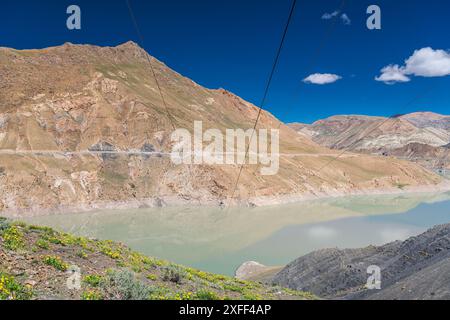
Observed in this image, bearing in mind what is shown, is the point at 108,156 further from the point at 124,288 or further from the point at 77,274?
the point at 124,288

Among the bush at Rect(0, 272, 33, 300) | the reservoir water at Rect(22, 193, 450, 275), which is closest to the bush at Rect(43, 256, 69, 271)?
the bush at Rect(0, 272, 33, 300)

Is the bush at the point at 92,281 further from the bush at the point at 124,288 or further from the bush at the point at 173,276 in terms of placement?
the bush at the point at 173,276

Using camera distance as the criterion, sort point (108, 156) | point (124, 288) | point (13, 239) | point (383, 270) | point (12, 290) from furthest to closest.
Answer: point (108, 156)
point (383, 270)
point (13, 239)
point (124, 288)
point (12, 290)

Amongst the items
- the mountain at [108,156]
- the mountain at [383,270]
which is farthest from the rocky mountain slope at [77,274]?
the mountain at [108,156]

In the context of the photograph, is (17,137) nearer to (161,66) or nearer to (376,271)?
(376,271)

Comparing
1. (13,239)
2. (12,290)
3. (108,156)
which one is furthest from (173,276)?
(108,156)
